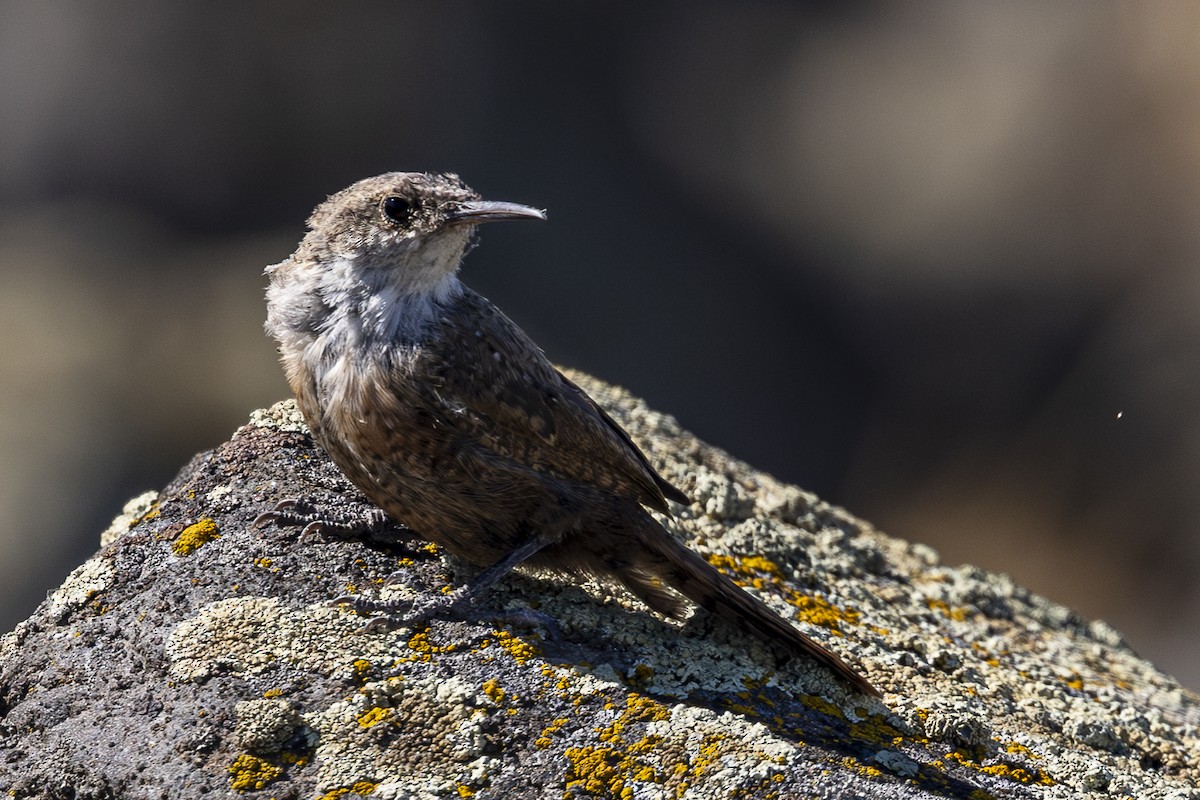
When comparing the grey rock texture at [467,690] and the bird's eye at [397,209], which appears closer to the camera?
the grey rock texture at [467,690]

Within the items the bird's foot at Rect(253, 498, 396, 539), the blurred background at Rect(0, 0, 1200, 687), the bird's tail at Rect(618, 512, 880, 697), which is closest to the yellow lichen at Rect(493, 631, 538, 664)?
the bird's tail at Rect(618, 512, 880, 697)

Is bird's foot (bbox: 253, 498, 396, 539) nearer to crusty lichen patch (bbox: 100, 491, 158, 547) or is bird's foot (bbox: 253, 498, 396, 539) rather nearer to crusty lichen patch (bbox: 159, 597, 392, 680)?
crusty lichen patch (bbox: 159, 597, 392, 680)

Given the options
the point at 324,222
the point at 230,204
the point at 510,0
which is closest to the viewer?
the point at 324,222

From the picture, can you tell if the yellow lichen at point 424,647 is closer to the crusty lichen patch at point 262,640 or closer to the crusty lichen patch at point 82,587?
the crusty lichen patch at point 262,640

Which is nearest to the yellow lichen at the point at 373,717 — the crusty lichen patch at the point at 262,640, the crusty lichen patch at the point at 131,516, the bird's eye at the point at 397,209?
the crusty lichen patch at the point at 262,640

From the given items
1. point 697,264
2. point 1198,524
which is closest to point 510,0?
point 697,264

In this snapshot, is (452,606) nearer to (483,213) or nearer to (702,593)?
(702,593)

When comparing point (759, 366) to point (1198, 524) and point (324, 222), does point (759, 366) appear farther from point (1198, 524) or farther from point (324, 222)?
point (324, 222)
